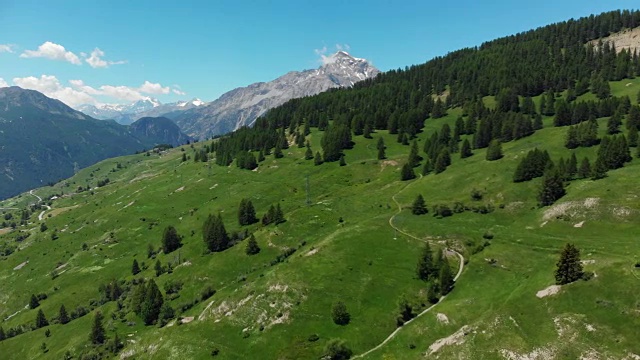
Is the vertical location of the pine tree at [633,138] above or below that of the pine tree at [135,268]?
above

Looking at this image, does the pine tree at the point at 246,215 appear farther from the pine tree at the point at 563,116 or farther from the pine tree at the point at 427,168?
the pine tree at the point at 563,116

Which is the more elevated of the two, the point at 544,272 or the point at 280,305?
the point at 544,272

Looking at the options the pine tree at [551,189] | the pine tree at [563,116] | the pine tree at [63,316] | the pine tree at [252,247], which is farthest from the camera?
the pine tree at [563,116]

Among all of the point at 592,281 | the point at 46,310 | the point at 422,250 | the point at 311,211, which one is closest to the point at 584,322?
the point at 592,281

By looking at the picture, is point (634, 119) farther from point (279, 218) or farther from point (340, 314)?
point (340, 314)

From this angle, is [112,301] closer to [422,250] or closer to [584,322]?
[422,250]

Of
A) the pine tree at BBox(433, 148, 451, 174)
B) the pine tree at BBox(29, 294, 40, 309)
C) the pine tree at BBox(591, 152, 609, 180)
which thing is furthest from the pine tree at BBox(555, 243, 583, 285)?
the pine tree at BBox(29, 294, 40, 309)

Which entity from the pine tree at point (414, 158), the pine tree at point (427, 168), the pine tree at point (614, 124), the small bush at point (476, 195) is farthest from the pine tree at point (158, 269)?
the pine tree at point (614, 124)
